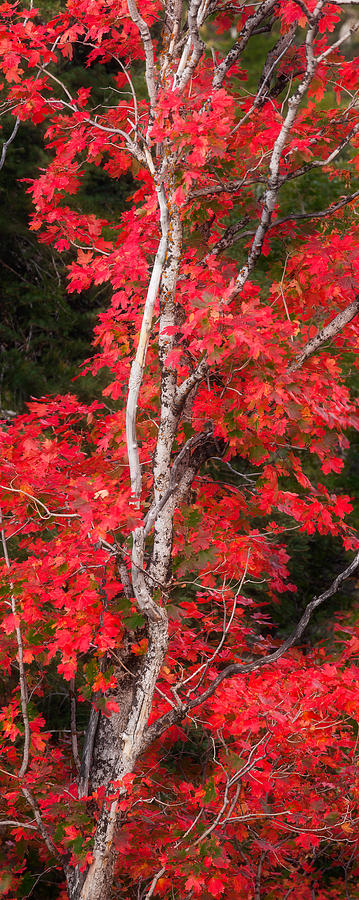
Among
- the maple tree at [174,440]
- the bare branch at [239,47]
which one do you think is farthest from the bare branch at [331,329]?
the bare branch at [239,47]

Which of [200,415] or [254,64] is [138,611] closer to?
[200,415]

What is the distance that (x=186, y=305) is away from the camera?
3.60m

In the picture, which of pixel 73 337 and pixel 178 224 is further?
pixel 73 337

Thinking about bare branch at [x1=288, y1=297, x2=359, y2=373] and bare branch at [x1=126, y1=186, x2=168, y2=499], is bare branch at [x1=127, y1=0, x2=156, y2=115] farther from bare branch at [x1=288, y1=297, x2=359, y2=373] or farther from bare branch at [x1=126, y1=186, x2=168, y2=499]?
bare branch at [x1=288, y1=297, x2=359, y2=373]

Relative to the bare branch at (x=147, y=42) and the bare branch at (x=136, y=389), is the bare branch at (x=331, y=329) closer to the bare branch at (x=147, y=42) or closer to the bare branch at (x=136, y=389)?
the bare branch at (x=136, y=389)

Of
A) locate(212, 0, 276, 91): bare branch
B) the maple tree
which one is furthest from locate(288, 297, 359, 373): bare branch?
locate(212, 0, 276, 91): bare branch

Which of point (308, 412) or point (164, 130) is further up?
point (164, 130)

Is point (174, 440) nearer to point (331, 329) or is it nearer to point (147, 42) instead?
point (331, 329)

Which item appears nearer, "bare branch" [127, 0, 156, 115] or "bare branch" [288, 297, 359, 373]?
"bare branch" [127, 0, 156, 115]

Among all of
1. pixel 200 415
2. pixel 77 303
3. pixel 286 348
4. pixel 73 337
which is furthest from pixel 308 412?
pixel 77 303

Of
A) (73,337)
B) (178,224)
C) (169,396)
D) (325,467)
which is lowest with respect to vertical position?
(73,337)

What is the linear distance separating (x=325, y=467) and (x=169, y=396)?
1216 mm

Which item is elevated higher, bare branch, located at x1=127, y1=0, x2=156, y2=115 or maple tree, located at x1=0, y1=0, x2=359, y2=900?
bare branch, located at x1=127, y1=0, x2=156, y2=115

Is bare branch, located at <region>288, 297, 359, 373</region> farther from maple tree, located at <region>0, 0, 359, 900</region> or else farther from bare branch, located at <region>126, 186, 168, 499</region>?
bare branch, located at <region>126, 186, 168, 499</region>
